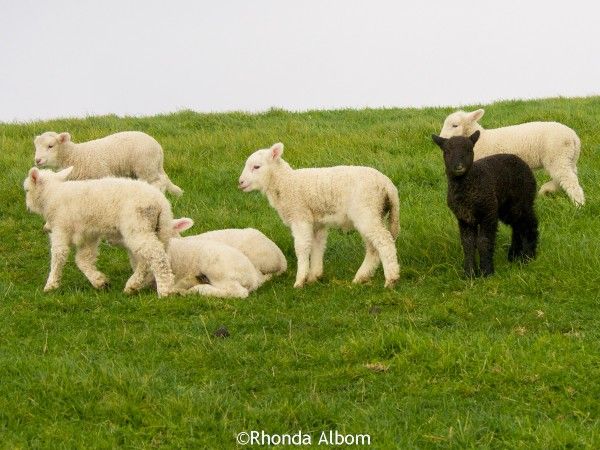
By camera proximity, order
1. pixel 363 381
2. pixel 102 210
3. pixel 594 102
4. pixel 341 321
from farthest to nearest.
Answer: pixel 594 102, pixel 102 210, pixel 341 321, pixel 363 381

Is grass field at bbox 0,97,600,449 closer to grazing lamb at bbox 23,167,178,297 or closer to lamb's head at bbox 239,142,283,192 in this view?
grazing lamb at bbox 23,167,178,297

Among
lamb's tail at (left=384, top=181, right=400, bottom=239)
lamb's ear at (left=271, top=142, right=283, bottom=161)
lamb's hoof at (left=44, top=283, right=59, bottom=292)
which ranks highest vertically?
lamb's ear at (left=271, top=142, right=283, bottom=161)

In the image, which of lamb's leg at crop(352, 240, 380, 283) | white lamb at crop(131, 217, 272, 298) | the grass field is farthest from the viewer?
lamb's leg at crop(352, 240, 380, 283)

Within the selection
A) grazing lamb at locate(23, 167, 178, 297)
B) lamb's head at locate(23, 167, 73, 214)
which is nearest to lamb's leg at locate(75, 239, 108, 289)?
grazing lamb at locate(23, 167, 178, 297)

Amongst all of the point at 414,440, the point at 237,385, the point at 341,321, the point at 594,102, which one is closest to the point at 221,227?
the point at 341,321

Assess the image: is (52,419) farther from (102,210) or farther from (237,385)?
(102,210)

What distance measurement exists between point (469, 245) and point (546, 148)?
3.35m

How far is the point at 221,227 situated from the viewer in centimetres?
1225

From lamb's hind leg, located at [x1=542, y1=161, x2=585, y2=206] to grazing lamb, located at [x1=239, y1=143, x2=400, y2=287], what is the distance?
3.20m

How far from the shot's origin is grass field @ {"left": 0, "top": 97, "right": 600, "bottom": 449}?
616 centimetres

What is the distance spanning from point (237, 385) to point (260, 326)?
156 centimetres

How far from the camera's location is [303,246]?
1019cm

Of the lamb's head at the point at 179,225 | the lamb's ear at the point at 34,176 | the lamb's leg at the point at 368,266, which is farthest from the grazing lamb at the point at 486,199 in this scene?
the lamb's ear at the point at 34,176

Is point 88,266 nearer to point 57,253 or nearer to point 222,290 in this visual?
point 57,253
